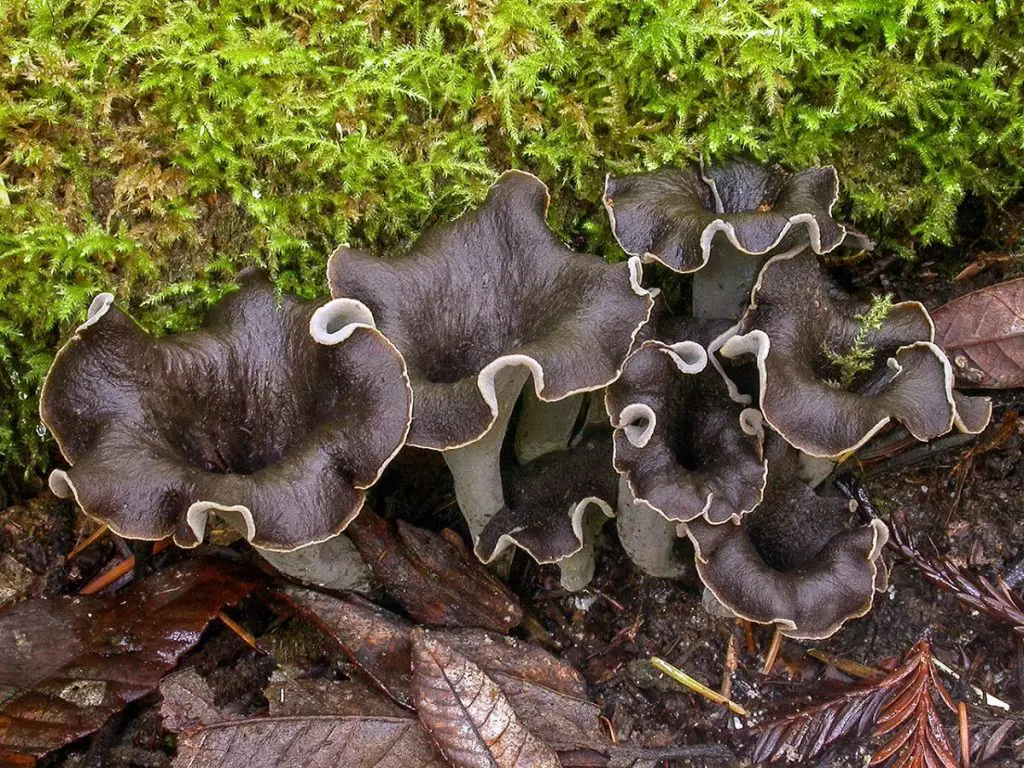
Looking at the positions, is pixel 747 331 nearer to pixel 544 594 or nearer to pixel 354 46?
pixel 544 594

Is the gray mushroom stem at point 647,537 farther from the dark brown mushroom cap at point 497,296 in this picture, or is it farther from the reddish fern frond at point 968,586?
the reddish fern frond at point 968,586

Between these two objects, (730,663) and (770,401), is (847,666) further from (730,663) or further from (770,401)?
A: (770,401)

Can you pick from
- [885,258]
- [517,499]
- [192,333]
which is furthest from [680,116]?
[192,333]

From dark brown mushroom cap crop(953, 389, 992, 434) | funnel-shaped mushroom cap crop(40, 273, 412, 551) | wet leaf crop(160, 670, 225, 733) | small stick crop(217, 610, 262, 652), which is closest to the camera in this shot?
funnel-shaped mushroom cap crop(40, 273, 412, 551)

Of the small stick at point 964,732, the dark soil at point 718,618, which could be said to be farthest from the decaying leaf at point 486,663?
the small stick at point 964,732

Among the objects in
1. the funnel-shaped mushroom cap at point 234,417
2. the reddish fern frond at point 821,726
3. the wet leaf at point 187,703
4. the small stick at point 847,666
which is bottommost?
the small stick at point 847,666

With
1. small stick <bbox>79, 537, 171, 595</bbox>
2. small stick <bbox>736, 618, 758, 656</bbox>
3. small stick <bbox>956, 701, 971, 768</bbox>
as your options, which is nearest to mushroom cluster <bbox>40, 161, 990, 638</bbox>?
small stick <bbox>736, 618, 758, 656</bbox>

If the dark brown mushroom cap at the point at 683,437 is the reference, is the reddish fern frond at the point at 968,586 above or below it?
below

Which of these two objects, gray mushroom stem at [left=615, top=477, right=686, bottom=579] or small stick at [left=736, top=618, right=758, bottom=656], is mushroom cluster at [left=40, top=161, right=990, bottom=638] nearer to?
gray mushroom stem at [left=615, top=477, right=686, bottom=579]
